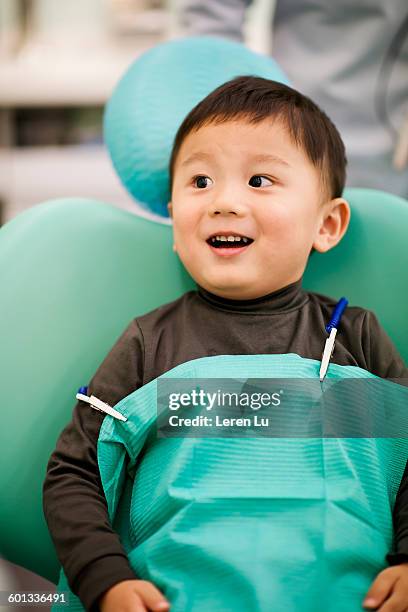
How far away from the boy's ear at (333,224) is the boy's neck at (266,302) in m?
0.07

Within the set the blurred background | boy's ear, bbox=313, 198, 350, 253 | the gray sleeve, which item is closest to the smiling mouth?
boy's ear, bbox=313, 198, 350, 253

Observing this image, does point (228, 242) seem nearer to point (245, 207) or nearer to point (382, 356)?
point (245, 207)

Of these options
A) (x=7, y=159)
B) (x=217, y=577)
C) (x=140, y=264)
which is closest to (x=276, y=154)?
(x=140, y=264)

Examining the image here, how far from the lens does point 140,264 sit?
952 mm

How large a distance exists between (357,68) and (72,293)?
86cm

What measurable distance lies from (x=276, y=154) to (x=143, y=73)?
275 millimetres

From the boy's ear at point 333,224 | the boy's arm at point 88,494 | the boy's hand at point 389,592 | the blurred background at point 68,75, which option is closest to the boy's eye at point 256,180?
the boy's ear at point 333,224

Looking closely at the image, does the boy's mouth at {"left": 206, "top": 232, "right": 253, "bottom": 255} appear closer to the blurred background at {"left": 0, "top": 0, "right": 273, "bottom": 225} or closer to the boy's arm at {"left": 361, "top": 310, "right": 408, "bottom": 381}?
the boy's arm at {"left": 361, "top": 310, "right": 408, "bottom": 381}

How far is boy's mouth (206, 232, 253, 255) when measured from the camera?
81 centimetres

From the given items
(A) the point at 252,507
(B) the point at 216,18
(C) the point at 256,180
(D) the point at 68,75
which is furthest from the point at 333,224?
(D) the point at 68,75

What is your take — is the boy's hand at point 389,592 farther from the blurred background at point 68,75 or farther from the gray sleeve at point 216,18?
the blurred background at point 68,75

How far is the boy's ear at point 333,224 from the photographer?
35.3 inches

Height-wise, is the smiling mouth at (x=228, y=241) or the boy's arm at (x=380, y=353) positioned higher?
the smiling mouth at (x=228, y=241)

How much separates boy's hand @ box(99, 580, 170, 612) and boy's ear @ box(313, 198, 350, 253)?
0.45 m
